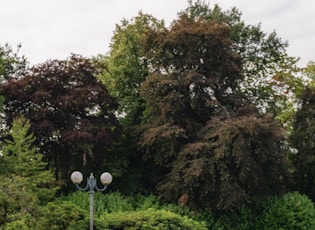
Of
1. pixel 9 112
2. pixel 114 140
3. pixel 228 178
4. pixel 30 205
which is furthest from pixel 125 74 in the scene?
pixel 30 205

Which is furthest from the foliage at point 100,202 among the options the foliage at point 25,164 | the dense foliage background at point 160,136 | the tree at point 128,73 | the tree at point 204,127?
the tree at point 128,73

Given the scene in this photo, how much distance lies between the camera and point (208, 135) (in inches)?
790

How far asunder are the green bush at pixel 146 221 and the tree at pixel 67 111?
4.33 m

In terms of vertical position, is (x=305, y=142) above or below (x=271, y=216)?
above

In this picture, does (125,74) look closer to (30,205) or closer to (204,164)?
(204,164)

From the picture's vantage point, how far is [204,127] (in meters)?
20.7

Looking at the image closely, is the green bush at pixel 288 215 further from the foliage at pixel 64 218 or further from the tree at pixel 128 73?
the foliage at pixel 64 218

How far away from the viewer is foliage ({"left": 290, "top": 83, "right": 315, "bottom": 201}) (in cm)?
2547

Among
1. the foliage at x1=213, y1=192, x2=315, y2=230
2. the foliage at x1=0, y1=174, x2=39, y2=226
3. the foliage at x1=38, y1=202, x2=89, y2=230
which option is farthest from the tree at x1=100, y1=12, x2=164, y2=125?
the foliage at x1=0, y1=174, x2=39, y2=226

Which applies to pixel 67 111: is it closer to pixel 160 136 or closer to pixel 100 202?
pixel 160 136

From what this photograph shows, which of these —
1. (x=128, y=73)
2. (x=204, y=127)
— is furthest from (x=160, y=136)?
Result: (x=128, y=73)

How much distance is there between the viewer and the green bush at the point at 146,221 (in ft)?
51.5

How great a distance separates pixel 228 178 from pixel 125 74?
25.3ft

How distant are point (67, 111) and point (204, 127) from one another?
5.22 meters
